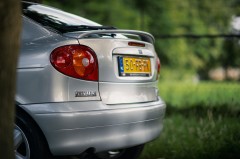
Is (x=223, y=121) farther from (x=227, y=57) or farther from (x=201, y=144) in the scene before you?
→ (x=227, y=57)

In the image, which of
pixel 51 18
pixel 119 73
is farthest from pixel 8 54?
pixel 51 18

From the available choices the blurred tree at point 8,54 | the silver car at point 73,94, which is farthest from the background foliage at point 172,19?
the blurred tree at point 8,54

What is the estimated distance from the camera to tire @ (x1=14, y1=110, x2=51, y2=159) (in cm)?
364

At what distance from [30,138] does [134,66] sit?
106 centimetres

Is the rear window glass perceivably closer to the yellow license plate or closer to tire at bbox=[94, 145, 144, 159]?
the yellow license plate

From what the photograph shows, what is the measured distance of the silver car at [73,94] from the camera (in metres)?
3.57

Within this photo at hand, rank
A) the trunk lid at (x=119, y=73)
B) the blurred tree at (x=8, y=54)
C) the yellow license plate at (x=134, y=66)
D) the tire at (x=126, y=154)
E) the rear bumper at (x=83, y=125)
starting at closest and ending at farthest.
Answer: the blurred tree at (x=8, y=54) < the rear bumper at (x=83, y=125) < the trunk lid at (x=119, y=73) < the yellow license plate at (x=134, y=66) < the tire at (x=126, y=154)

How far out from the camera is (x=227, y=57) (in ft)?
32.9

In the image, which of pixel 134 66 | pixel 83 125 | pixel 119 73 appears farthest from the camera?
pixel 134 66

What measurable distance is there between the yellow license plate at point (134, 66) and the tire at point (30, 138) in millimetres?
818

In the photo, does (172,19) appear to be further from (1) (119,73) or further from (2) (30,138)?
(2) (30,138)

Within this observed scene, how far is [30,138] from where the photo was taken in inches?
144

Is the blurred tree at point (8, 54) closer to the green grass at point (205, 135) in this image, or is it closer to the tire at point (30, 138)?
the tire at point (30, 138)

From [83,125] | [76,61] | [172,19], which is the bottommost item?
[172,19]
